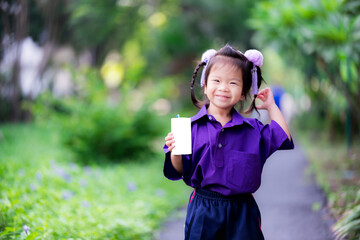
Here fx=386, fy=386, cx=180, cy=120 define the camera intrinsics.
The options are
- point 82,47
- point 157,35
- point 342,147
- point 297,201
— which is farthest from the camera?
point 157,35

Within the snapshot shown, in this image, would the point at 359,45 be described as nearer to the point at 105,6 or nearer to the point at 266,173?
the point at 266,173

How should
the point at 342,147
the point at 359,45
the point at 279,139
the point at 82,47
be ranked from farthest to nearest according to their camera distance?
1. the point at 82,47
2. the point at 342,147
3. the point at 359,45
4. the point at 279,139

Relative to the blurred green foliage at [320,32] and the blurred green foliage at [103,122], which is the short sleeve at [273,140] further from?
the blurred green foliage at [103,122]

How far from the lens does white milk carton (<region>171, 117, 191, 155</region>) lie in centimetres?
196

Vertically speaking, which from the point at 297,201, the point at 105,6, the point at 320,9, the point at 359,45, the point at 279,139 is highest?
the point at 105,6

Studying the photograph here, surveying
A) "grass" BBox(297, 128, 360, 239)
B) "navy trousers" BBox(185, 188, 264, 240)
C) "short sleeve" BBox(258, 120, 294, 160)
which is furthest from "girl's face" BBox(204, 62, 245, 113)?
"grass" BBox(297, 128, 360, 239)

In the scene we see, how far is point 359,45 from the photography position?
15.0 ft

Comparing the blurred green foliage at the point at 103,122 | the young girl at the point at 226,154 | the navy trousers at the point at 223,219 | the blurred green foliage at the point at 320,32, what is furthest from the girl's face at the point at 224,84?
the blurred green foliage at the point at 103,122

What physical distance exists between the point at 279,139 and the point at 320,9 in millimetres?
3542

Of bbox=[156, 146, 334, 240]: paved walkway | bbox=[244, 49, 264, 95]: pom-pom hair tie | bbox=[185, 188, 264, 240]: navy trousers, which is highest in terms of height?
bbox=[244, 49, 264, 95]: pom-pom hair tie

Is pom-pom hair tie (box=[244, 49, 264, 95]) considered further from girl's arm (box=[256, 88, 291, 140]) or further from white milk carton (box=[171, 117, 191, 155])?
white milk carton (box=[171, 117, 191, 155])

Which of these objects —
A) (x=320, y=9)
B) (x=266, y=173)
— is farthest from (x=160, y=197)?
(x=320, y=9)

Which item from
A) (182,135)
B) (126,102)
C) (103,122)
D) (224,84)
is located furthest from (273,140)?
(126,102)

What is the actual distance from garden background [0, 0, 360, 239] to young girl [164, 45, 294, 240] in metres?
1.23
